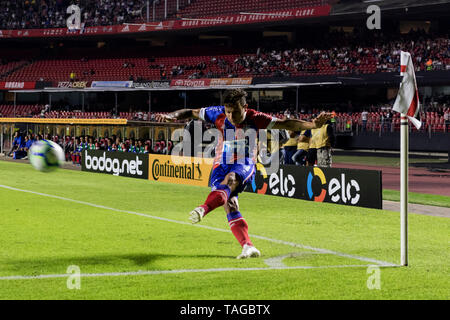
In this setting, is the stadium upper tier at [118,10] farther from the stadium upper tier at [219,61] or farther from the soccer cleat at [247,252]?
the soccer cleat at [247,252]

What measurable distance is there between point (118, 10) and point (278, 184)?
44708 mm

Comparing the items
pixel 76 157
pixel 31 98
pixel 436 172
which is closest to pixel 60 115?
pixel 31 98

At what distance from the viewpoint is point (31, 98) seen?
60938mm

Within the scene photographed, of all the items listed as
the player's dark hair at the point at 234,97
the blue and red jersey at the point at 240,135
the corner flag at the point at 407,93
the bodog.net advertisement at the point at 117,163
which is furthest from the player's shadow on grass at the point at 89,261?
the bodog.net advertisement at the point at 117,163

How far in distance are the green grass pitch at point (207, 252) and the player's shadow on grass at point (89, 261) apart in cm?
1

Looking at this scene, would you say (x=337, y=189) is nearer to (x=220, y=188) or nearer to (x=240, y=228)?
(x=240, y=228)

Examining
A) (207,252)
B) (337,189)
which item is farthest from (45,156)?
(337,189)

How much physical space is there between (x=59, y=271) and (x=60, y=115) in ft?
154

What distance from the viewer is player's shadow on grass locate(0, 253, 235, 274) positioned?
24.2 feet

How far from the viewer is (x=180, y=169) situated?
890 inches

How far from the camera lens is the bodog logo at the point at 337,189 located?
1530cm

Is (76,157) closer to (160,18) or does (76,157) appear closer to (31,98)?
(160,18)

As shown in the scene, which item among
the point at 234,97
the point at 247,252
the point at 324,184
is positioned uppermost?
the point at 234,97

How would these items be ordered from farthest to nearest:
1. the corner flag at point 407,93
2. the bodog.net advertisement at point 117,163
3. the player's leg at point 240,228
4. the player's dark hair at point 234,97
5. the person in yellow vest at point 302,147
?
the bodog.net advertisement at point 117,163
the person in yellow vest at point 302,147
the player's leg at point 240,228
the player's dark hair at point 234,97
the corner flag at point 407,93
